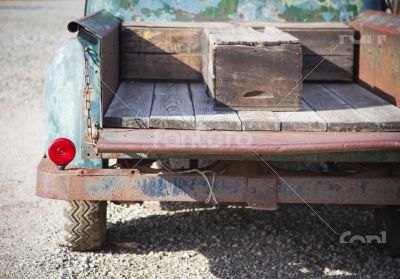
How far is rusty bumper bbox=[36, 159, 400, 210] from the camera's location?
3.17m

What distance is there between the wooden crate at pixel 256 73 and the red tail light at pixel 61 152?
2.82ft

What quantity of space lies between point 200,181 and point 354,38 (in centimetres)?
183

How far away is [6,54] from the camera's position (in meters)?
11.5

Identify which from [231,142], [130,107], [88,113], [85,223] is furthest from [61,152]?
[231,142]

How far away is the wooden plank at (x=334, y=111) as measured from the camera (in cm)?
317

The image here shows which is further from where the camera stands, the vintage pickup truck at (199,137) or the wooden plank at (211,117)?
the wooden plank at (211,117)

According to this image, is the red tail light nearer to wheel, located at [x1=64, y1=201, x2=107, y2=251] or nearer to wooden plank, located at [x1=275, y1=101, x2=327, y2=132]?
wheel, located at [x1=64, y1=201, x2=107, y2=251]

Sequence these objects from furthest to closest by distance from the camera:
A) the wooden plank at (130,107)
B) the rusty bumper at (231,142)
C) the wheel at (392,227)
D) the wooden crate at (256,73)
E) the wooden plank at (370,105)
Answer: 1. the wheel at (392,227)
2. the wooden crate at (256,73)
3. the wooden plank at (370,105)
4. the wooden plank at (130,107)
5. the rusty bumper at (231,142)

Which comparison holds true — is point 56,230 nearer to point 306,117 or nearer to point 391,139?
point 306,117

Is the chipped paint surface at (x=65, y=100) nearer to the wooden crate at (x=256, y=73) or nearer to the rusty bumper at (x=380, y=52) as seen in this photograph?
the wooden crate at (x=256, y=73)

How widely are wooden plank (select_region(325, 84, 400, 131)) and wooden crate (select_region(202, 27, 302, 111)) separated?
427 mm

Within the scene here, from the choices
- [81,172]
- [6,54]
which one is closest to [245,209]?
[81,172]

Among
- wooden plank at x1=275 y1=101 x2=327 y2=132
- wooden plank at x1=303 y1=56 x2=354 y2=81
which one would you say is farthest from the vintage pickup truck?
wooden plank at x1=303 y1=56 x2=354 y2=81

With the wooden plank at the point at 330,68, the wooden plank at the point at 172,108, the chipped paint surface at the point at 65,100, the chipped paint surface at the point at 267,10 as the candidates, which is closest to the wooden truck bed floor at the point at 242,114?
the wooden plank at the point at 172,108
